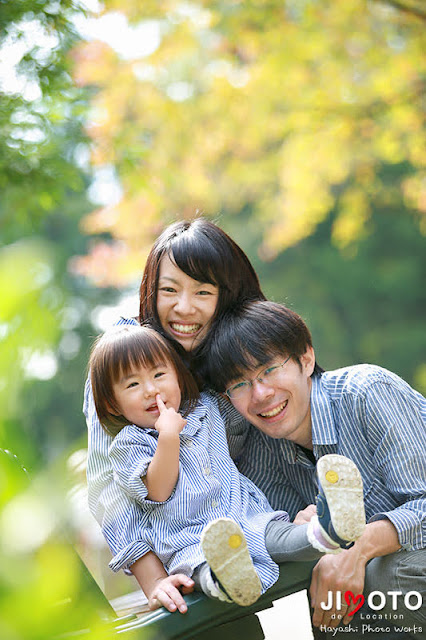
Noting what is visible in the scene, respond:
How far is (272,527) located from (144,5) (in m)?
4.93

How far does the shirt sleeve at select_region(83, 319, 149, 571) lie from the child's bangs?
16 cm

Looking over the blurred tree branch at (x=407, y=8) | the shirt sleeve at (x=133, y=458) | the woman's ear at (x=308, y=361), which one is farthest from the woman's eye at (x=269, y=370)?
the blurred tree branch at (x=407, y=8)

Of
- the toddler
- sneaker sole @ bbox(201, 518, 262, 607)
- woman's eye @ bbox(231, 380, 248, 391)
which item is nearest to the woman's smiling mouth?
the toddler

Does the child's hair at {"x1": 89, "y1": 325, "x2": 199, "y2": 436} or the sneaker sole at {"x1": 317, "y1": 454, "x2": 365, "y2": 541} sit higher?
the child's hair at {"x1": 89, "y1": 325, "x2": 199, "y2": 436}

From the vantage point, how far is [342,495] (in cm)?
137

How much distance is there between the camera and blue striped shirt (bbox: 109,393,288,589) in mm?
1652

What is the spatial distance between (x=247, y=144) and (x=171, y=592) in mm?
5375

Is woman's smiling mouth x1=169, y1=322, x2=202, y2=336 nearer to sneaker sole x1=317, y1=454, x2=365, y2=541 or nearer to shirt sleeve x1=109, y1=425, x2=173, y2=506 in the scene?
shirt sleeve x1=109, y1=425, x2=173, y2=506

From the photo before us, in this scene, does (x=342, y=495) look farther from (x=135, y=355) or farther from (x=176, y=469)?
(x=135, y=355)

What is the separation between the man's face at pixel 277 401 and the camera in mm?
1793

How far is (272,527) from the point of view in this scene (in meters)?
1.70

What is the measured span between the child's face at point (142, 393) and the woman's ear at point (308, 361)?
0.35 metres

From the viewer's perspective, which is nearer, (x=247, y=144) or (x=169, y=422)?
(x=169, y=422)

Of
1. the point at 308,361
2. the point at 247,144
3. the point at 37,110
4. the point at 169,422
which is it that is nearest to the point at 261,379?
the point at 308,361
